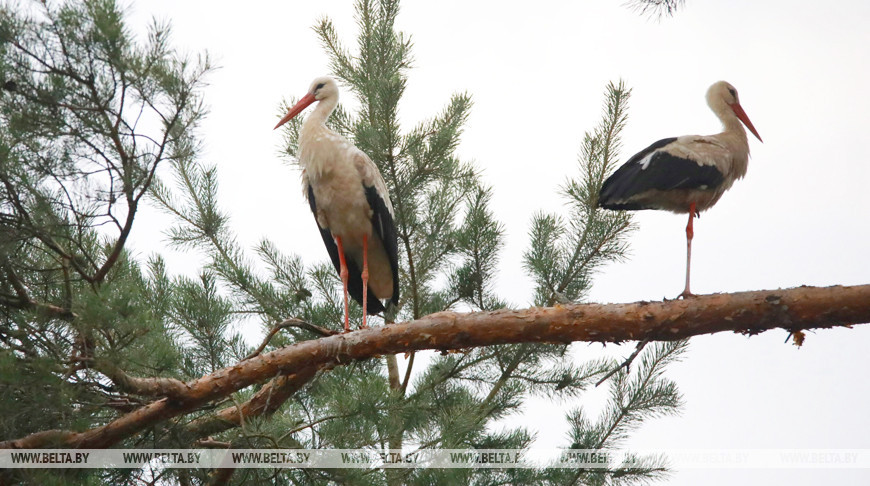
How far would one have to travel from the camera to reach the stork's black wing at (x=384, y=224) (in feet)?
15.5

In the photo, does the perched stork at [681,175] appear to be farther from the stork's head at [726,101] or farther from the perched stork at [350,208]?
the perched stork at [350,208]

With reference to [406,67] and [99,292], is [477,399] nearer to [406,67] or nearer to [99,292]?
[406,67]

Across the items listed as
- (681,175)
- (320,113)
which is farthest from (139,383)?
(681,175)

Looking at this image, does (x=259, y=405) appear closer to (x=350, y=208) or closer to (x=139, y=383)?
(x=139, y=383)

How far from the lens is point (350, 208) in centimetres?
477

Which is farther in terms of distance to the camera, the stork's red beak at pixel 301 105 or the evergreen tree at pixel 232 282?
the stork's red beak at pixel 301 105

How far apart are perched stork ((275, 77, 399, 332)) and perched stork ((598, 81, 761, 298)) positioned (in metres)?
1.21

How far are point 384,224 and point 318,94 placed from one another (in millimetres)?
1025

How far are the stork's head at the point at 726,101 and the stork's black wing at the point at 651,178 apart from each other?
74cm

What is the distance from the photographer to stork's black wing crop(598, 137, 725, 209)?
174 inches

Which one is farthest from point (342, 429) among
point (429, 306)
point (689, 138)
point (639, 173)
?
point (689, 138)

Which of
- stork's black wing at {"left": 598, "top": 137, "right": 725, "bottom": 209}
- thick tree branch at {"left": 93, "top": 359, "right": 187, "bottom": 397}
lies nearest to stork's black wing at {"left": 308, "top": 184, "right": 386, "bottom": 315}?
stork's black wing at {"left": 598, "top": 137, "right": 725, "bottom": 209}

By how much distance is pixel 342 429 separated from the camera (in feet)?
10.8

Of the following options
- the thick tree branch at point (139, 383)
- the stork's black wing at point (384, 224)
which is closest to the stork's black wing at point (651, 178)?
the stork's black wing at point (384, 224)
